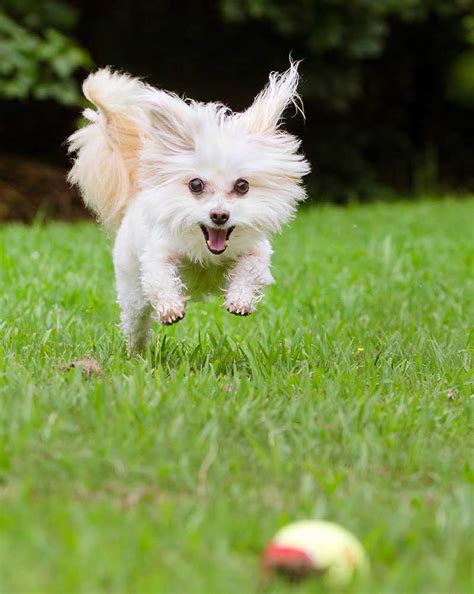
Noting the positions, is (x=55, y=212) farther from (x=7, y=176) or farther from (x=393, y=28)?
(x=393, y=28)

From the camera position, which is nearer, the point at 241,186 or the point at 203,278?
the point at 241,186

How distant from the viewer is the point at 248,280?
4301mm

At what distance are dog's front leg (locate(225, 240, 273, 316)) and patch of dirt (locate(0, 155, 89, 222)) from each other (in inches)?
316

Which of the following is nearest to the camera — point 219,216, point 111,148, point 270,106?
point 219,216

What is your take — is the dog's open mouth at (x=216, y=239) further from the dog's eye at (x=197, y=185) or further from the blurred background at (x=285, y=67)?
the blurred background at (x=285, y=67)

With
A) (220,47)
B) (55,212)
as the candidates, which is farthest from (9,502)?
(220,47)

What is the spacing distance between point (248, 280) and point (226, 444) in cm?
109

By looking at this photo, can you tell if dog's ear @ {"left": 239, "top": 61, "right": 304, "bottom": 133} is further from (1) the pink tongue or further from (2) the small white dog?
(1) the pink tongue

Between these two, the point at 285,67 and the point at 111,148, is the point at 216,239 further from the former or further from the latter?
the point at 285,67

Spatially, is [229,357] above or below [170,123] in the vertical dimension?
below

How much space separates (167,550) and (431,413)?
1.57m

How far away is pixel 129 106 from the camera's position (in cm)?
471

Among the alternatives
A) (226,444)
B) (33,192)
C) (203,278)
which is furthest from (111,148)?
(33,192)

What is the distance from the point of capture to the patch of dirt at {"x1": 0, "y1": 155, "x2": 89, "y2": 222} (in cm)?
1222
